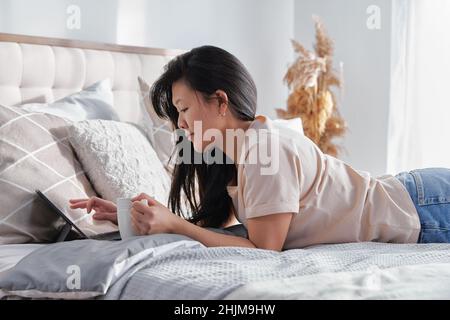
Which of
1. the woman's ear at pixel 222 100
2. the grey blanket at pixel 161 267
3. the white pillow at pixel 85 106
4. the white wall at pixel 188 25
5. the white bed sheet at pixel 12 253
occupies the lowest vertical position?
the white bed sheet at pixel 12 253

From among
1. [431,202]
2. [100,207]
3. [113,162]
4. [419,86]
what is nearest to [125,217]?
[100,207]

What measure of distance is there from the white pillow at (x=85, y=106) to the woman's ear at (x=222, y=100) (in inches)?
26.0

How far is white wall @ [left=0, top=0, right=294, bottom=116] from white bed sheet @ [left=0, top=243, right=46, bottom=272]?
1.06 meters

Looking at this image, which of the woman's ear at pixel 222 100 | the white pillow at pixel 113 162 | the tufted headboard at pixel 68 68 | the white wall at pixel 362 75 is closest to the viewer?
the woman's ear at pixel 222 100

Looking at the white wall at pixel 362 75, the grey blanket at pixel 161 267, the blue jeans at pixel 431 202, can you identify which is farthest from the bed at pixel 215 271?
the white wall at pixel 362 75

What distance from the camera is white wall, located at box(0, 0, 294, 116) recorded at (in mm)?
2756

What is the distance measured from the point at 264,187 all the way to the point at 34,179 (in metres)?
0.67

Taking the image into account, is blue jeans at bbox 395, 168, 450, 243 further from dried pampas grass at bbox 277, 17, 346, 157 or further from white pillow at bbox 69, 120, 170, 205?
dried pampas grass at bbox 277, 17, 346, 157

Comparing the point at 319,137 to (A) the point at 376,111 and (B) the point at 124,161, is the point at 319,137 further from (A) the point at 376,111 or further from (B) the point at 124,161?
(B) the point at 124,161

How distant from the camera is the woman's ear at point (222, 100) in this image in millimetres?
1850

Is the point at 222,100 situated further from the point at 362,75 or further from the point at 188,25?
the point at 362,75

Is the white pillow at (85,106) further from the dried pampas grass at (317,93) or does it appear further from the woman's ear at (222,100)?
the dried pampas grass at (317,93)

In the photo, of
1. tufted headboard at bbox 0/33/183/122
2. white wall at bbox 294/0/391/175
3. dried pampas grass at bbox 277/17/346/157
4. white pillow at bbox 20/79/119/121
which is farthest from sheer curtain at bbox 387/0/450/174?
white pillow at bbox 20/79/119/121

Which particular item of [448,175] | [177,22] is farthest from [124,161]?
[177,22]
